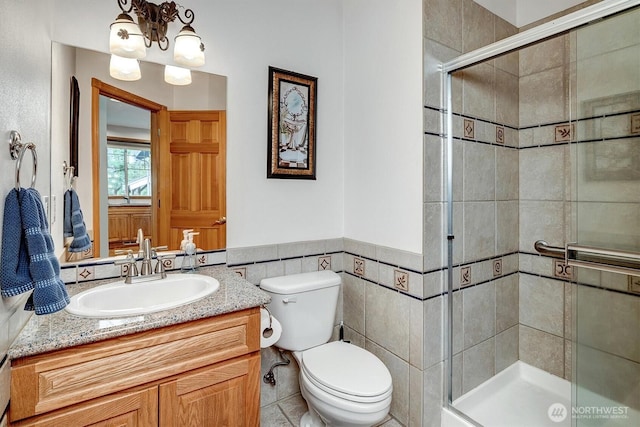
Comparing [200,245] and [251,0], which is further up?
[251,0]

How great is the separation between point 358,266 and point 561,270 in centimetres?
117

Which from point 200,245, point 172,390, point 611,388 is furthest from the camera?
point 200,245

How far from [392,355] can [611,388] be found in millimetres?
914

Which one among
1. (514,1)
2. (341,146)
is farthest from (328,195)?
(514,1)

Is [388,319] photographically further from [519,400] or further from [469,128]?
[469,128]

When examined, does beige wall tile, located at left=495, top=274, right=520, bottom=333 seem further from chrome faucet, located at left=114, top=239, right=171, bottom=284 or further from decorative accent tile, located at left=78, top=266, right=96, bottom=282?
decorative accent tile, located at left=78, top=266, right=96, bottom=282

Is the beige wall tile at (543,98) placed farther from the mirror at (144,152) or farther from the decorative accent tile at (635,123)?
the mirror at (144,152)

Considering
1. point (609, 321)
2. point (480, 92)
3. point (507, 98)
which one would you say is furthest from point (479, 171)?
point (609, 321)

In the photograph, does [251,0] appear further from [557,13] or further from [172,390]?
[172,390]

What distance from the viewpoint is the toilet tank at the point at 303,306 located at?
166cm

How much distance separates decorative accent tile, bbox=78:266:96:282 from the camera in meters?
1.38

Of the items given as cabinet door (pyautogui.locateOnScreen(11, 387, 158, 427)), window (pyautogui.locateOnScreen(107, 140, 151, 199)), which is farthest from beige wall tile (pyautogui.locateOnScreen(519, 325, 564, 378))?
window (pyautogui.locateOnScreen(107, 140, 151, 199))

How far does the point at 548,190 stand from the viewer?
1941 mm

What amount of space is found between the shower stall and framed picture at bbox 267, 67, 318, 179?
75 centimetres
